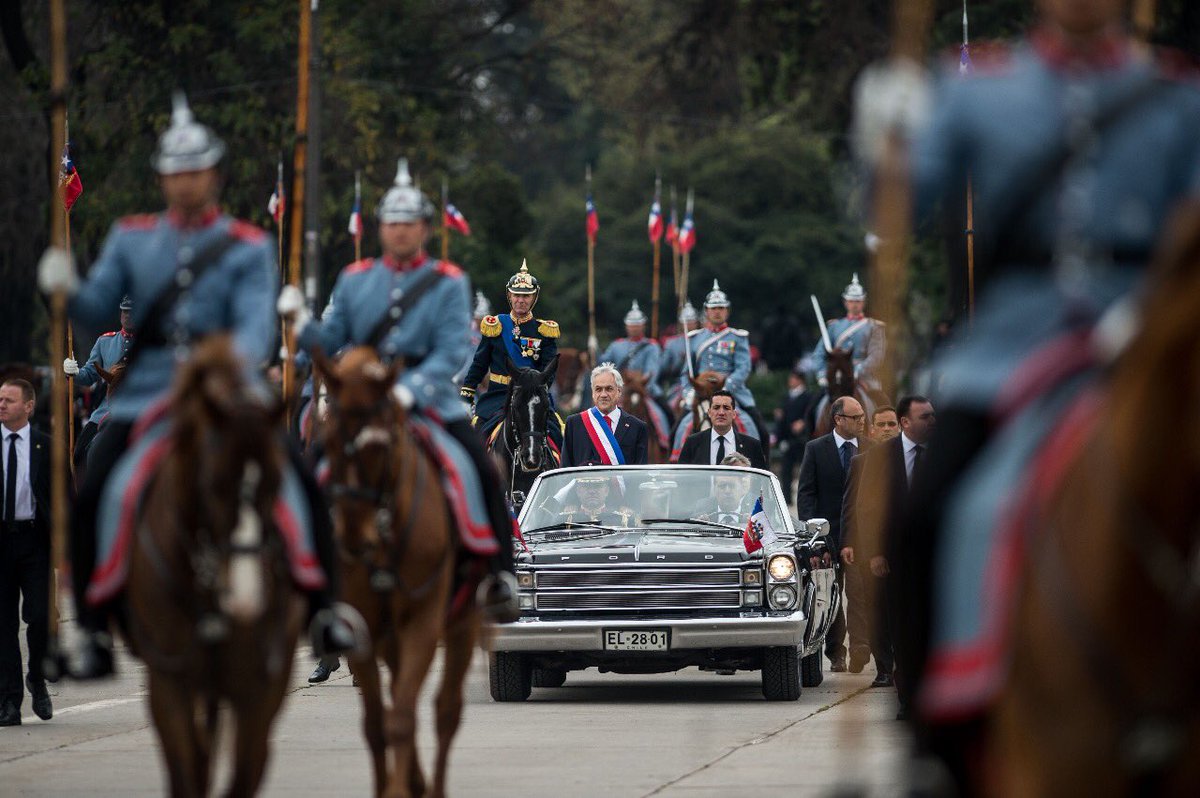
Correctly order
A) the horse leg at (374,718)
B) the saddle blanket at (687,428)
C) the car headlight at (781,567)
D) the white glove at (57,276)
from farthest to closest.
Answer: the saddle blanket at (687,428)
the car headlight at (781,567)
the horse leg at (374,718)
the white glove at (57,276)

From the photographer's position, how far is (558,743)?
46.6 feet

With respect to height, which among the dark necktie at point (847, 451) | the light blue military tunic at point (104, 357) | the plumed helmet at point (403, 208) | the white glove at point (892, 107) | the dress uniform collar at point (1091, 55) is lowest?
the dark necktie at point (847, 451)

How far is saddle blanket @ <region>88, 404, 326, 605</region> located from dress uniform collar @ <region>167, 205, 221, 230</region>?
738 millimetres

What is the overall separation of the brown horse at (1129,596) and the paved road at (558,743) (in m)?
4.57

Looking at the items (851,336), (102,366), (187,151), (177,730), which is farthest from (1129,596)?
(851,336)

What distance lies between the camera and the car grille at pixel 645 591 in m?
16.5

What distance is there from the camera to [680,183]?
68.8m

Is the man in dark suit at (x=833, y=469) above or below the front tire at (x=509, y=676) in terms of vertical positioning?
above

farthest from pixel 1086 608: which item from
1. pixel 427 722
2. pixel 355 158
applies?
pixel 355 158

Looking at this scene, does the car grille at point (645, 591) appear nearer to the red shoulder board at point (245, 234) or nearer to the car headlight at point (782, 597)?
the car headlight at point (782, 597)

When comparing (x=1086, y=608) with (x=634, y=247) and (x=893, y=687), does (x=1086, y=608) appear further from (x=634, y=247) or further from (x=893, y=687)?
(x=634, y=247)

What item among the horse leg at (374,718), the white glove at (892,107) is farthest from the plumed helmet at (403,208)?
the white glove at (892,107)

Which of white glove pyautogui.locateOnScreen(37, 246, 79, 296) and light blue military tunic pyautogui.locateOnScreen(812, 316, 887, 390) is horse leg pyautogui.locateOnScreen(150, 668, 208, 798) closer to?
white glove pyautogui.locateOnScreen(37, 246, 79, 296)

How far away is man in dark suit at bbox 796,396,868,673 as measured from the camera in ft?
62.7
